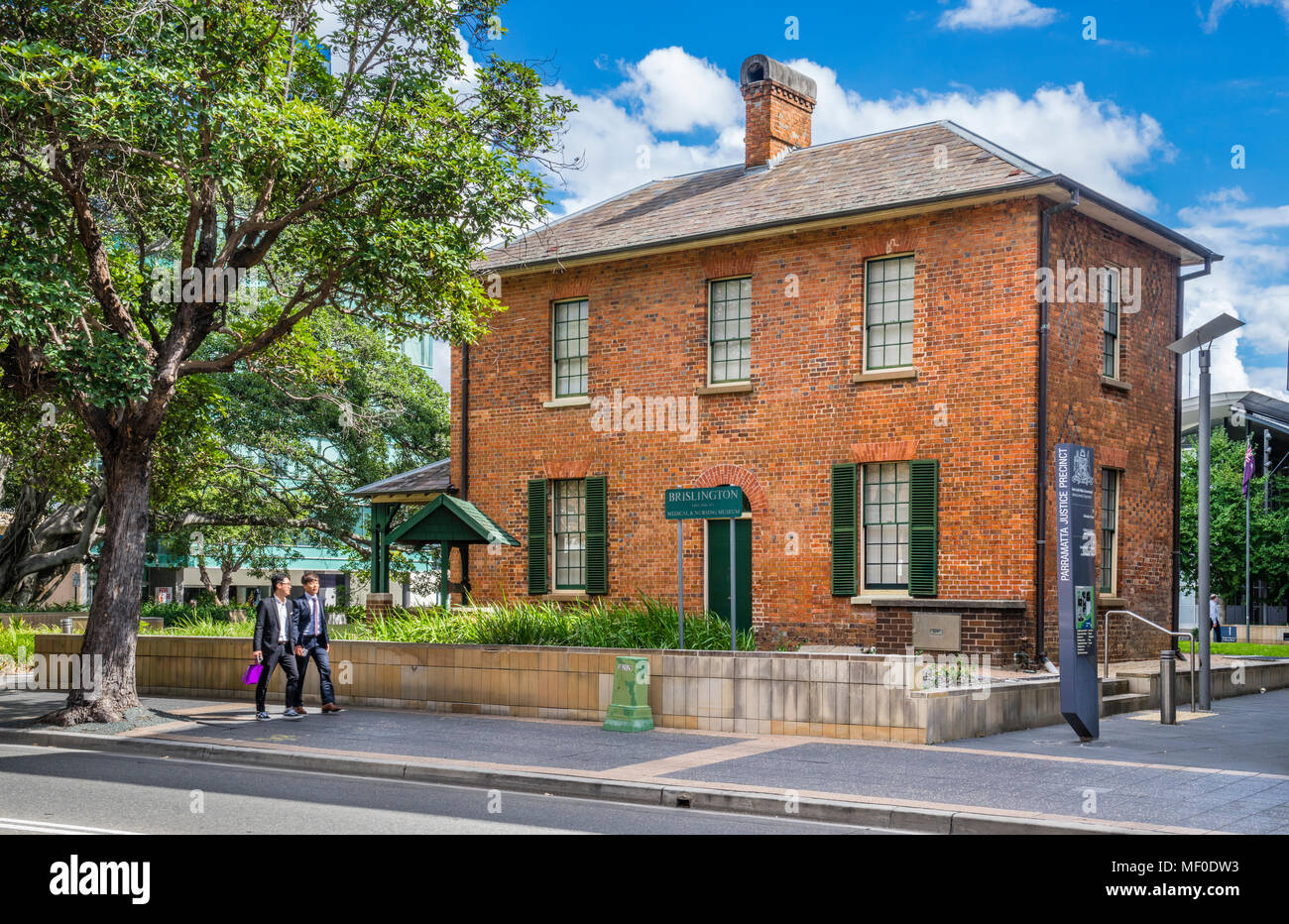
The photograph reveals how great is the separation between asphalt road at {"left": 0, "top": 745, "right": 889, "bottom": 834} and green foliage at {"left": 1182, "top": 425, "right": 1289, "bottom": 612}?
37.5 meters

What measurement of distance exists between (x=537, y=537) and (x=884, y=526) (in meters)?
6.64

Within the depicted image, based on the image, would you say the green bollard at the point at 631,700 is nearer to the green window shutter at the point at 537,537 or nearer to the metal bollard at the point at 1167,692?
the metal bollard at the point at 1167,692

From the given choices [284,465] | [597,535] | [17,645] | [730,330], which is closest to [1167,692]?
[730,330]

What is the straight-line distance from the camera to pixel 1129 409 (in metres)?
21.2

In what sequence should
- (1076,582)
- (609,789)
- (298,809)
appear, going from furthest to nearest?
(1076,582)
(609,789)
(298,809)

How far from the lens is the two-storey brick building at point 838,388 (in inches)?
738

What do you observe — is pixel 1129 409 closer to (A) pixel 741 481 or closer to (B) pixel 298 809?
(A) pixel 741 481

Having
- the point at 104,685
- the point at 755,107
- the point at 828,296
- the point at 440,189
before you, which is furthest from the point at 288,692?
the point at 755,107

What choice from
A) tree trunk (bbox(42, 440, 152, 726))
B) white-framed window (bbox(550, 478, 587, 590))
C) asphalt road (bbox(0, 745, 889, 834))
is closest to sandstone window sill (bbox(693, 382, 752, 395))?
white-framed window (bbox(550, 478, 587, 590))

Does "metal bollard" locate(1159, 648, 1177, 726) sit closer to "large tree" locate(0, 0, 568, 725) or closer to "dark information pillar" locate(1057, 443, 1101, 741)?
"dark information pillar" locate(1057, 443, 1101, 741)

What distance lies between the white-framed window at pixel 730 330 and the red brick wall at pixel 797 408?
24 centimetres

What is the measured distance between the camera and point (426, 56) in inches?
643

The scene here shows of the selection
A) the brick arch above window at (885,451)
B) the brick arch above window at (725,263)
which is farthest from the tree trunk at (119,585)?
the brick arch above window at (885,451)

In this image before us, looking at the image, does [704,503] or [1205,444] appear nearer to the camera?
[704,503]
